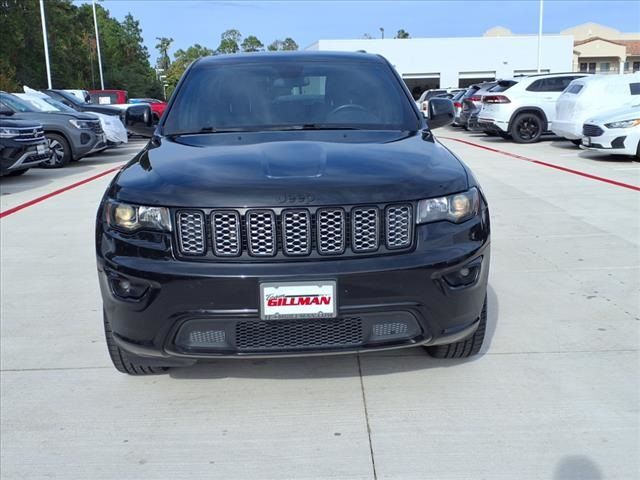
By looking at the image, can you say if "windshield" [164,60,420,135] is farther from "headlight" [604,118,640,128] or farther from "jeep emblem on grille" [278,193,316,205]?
"headlight" [604,118,640,128]

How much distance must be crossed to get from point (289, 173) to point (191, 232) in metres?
0.50

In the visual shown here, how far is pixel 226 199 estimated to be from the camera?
2.84m

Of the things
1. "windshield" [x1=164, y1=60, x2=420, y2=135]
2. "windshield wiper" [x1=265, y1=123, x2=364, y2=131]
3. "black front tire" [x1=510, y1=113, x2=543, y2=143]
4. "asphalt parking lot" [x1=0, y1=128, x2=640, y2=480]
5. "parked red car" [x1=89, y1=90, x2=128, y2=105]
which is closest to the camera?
"asphalt parking lot" [x1=0, y1=128, x2=640, y2=480]

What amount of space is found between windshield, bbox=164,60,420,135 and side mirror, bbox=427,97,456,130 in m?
0.38

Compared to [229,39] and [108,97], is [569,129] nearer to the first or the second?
Result: [108,97]

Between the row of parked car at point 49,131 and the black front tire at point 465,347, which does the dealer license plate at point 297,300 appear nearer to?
the black front tire at point 465,347

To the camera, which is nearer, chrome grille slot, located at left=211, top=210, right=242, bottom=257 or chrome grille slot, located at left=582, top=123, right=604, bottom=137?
chrome grille slot, located at left=211, top=210, right=242, bottom=257

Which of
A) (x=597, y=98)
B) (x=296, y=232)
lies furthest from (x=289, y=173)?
(x=597, y=98)

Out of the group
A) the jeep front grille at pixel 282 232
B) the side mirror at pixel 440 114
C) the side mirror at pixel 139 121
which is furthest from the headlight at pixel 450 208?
the side mirror at pixel 139 121

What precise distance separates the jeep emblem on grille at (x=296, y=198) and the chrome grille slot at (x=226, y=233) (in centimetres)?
20

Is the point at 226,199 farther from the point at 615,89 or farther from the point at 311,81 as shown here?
the point at 615,89

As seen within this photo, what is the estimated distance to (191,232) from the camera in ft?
9.39

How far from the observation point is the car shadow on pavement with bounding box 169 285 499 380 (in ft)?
11.7

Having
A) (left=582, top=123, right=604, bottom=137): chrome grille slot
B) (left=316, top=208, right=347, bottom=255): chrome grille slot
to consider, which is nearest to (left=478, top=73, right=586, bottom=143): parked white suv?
(left=582, top=123, right=604, bottom=137): chrome grille slot
